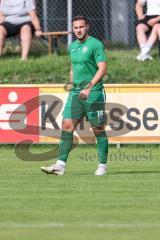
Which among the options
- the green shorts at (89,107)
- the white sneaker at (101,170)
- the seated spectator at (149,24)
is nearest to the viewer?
the green shorts at (89,107)

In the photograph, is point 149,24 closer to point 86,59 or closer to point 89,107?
point 89,107

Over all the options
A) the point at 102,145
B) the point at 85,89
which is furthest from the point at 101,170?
the point at 85,89

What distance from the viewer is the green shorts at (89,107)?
1430cm

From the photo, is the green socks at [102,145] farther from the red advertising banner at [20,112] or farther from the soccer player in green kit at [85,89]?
the red advertising banner at [20,112]

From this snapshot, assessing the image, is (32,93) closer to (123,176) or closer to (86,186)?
(123,176)

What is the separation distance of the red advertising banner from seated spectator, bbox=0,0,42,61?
2.70 meters

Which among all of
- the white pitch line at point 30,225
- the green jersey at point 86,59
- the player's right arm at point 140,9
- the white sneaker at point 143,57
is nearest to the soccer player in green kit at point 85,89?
the green jersey at point 86,59

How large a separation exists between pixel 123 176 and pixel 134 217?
4.15 m

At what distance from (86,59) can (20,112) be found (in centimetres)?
546

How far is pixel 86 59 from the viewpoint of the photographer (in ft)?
46.2

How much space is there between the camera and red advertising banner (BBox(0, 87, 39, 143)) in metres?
19.3

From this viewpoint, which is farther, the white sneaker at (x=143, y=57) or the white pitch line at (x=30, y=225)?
the white sneaker at (x=143, y=57)

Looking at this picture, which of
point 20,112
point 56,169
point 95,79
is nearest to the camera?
point 95,79

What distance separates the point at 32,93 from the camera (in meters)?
19.4
